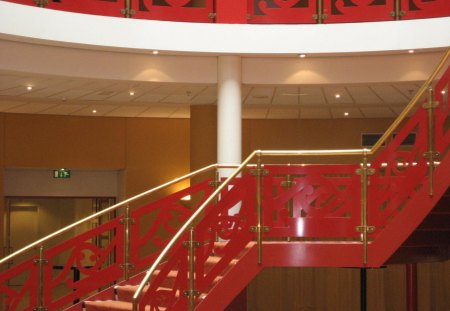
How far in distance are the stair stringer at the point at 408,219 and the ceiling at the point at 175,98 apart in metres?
4.62

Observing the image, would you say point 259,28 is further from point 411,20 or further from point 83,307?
point 83,307

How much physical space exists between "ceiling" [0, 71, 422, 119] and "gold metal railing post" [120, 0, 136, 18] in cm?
96

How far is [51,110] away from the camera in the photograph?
1535 centimetres

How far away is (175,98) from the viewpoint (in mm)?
14031

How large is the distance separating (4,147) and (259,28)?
6.46 meters

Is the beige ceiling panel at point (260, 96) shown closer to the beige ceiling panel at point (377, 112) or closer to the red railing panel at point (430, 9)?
the beige ceiling panel at point (377, 112)

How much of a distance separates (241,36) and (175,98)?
9.73 feet

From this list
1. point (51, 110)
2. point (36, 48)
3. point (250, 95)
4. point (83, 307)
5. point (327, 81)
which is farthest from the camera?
point (51, 110)

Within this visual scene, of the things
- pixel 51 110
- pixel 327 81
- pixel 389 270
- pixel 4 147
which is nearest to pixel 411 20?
pixel 327 81

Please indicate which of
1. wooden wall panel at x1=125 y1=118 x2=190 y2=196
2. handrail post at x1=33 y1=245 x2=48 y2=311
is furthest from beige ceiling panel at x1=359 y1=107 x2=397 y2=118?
handrail post at x1=33 y1=245 x2=48 y2=311

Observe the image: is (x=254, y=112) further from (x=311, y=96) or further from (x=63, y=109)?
(x=63, y=109)

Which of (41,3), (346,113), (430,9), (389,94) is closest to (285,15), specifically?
(430,9)

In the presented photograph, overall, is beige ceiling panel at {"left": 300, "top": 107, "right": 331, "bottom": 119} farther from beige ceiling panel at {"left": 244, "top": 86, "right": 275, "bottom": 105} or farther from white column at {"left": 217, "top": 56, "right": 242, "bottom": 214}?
white column at {"left": 217, "top": 56, "right": 242, "bottom": 214}

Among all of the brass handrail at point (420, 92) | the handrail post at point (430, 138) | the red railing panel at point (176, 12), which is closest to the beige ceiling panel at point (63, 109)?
the red railing panel at point (176, 12)
